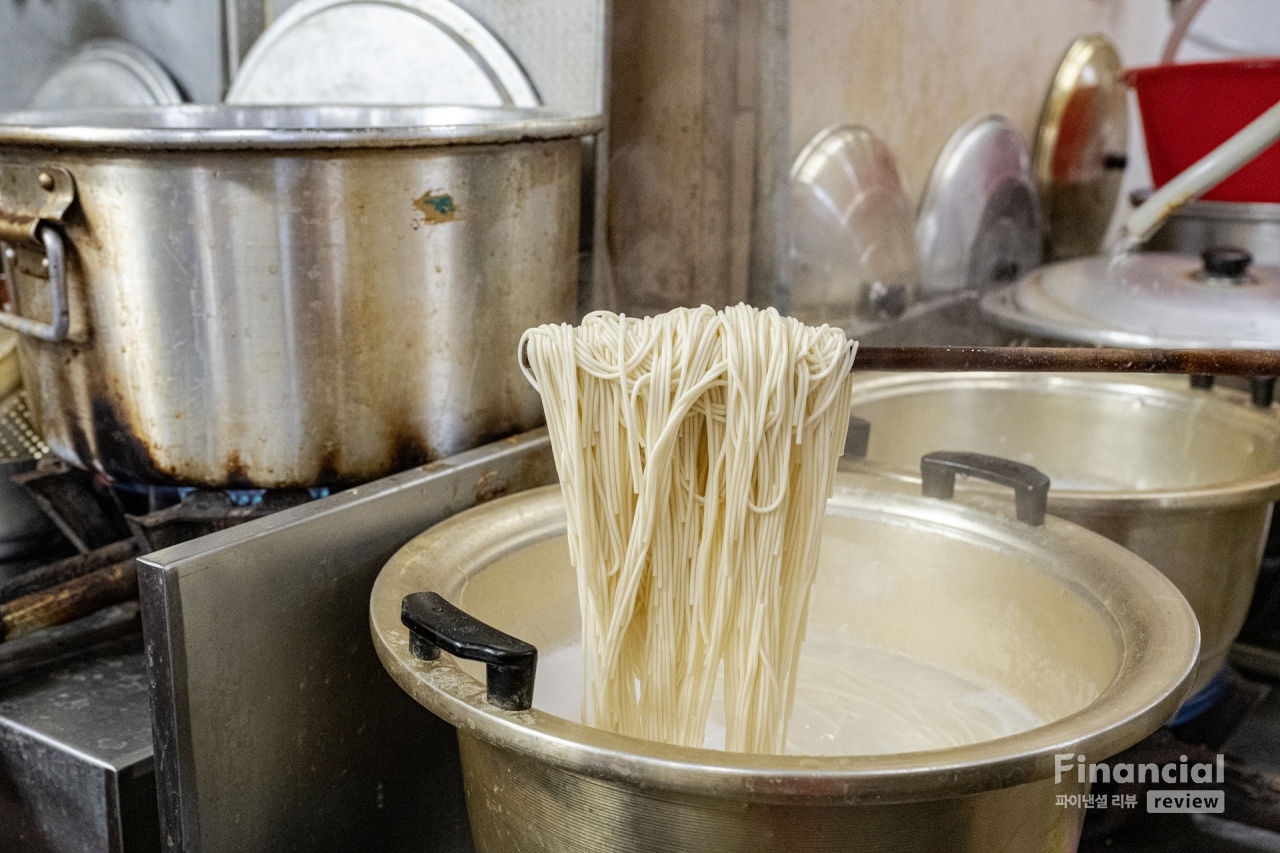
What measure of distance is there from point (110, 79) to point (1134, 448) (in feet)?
7.94

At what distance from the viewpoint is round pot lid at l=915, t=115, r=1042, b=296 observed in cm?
280

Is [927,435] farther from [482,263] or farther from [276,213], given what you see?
[276,213]

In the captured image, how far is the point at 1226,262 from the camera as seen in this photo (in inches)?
89.7

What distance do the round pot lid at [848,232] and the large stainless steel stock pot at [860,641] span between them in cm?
86

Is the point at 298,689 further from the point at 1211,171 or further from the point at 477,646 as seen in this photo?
the point at 1211,171

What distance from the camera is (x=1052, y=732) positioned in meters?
0.86

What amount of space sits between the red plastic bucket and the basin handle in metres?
1.66

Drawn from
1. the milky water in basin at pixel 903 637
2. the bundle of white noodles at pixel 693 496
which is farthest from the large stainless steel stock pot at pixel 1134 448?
the bundle of white noodles at pixel 693 496

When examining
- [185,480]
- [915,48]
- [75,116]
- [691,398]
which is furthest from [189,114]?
[915,48]

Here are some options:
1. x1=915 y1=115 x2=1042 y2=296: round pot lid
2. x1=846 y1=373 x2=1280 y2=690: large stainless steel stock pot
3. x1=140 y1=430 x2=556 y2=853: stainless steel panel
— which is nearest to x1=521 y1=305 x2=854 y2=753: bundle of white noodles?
x1=140 y1=430 x2=556 y2=853: stainless steel panel

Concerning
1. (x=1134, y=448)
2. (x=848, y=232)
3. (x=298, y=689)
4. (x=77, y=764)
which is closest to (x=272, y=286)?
(x=298, y=689)

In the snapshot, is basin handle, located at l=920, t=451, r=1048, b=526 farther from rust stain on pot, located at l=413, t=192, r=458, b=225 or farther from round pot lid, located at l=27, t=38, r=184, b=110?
round pot lid, located at l=27, t=38, r=184, b=110

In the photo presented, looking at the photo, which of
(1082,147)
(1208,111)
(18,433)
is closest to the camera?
(18,433)

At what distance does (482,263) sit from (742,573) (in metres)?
0.63
